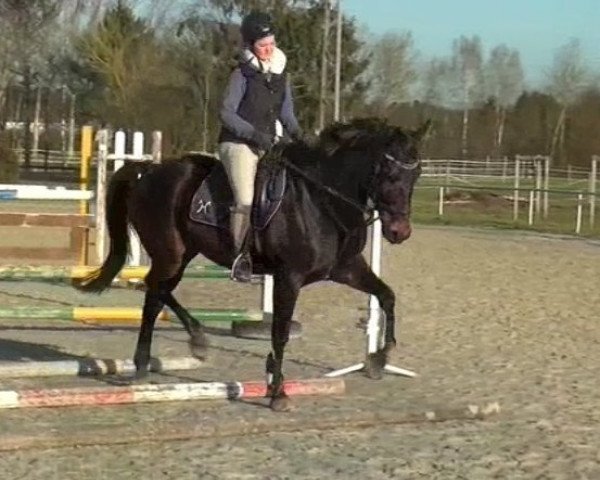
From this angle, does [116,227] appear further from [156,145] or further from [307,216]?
[156,145]

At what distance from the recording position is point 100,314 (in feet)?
32.2

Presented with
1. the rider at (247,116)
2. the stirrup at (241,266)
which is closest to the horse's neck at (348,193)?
the rider at (247,116)

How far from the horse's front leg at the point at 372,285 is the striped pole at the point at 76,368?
5.22 ft

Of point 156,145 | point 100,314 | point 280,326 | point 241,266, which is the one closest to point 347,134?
point 241,266

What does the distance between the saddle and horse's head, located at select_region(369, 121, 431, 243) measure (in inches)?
26.3

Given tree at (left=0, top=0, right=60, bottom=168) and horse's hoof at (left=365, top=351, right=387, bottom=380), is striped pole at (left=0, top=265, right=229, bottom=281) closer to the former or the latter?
horse's hoof at (left=365, top=351, right=387, bottom=380)

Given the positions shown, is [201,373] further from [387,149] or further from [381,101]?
[381,101]

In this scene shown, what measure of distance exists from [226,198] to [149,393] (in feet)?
4.56

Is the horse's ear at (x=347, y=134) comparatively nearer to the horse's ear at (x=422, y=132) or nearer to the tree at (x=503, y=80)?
the horse's ear at (x=422, y=132)

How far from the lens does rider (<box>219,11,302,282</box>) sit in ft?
24.7

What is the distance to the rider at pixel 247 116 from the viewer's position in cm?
753

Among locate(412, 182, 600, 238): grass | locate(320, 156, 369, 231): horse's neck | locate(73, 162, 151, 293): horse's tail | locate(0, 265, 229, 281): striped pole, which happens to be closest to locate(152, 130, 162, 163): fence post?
locate(0, 265, 229, 281): striped pole

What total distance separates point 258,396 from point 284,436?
2.69 feet

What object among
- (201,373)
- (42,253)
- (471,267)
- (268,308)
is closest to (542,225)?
(471,267)
